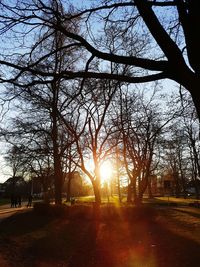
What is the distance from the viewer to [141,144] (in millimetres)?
29141

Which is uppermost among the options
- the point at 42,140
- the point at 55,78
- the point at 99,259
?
the point at 42,140

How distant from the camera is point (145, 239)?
1134 cm

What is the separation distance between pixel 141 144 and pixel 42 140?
30.9ft

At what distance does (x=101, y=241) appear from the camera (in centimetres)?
1141

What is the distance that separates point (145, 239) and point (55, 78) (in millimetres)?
7644

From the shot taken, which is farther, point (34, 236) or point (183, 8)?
point (34, 236)

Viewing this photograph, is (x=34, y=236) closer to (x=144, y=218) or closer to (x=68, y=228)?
(x=68, y=228)

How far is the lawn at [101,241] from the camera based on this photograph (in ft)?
27.8

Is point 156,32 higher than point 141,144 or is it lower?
lower

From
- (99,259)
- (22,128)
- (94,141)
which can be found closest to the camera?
(99,259)

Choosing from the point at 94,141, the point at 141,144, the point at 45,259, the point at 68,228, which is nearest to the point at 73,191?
the point at 141,144

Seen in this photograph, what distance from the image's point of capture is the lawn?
8.47 metres

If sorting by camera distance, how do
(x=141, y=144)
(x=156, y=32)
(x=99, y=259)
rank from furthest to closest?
(x=141, y=144) < (x=99, y=259) < (x=156, y=32)

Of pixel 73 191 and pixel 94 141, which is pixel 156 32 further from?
pixel 73 191
